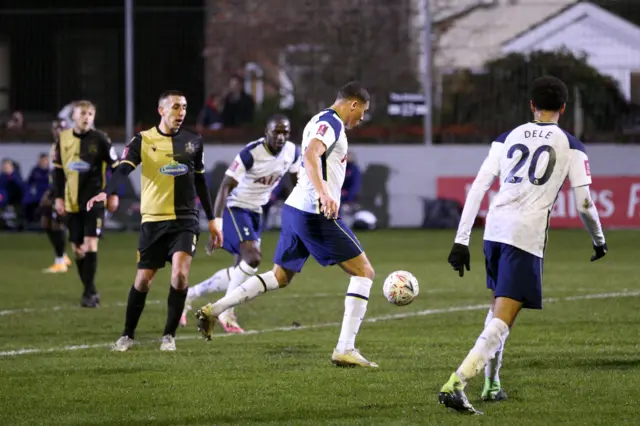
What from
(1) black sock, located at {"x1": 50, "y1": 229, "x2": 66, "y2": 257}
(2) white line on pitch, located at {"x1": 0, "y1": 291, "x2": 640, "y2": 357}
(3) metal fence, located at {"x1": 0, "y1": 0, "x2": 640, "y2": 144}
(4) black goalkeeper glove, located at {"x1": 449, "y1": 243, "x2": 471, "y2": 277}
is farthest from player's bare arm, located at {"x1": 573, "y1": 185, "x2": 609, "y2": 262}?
(3) metal fence, located at {"x1": 0, "y1": 0, "x2": 640, "y2": 144}

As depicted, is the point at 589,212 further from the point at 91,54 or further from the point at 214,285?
the point at 91,54

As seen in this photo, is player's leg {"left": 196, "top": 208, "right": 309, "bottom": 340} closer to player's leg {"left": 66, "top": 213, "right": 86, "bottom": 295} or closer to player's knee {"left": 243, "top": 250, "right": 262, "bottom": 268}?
player's knee {"left": 243, "top": 250, "right": 262, "bottom": 268}

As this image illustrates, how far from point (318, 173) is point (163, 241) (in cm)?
203

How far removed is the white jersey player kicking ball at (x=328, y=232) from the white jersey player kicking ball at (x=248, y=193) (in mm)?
2281

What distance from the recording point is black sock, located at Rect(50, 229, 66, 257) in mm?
17781

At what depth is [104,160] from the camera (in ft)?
45.6

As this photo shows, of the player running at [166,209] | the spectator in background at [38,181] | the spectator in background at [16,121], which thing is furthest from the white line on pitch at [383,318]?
the spectator in background at [16,121]

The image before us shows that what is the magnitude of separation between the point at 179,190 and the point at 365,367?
2388mm

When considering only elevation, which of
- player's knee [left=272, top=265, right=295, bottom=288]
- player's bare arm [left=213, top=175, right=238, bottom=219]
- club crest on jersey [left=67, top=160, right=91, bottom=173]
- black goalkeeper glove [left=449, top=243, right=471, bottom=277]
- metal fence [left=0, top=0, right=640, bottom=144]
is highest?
metal fence [left=0, top=0, right=640, bottom=144]

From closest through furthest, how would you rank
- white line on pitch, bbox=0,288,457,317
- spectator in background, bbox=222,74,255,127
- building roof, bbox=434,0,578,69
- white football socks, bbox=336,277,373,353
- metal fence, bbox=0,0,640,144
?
1. white football socks, bbox=336,277,373,353
2. white line on pitch, bbox=0,288,457,317
3. metal fence, bbox=0,0,640,144
4. building roof, bbox=434,0,578,69
5. spectator in background, bbox=222,74,255,127

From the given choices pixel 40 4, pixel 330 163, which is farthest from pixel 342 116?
pixel 40 4

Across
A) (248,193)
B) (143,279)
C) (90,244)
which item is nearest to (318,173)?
(143,279)

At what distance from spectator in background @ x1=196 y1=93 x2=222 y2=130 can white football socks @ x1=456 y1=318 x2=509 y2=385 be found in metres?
21.5

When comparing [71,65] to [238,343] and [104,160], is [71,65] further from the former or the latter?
[238,343]
